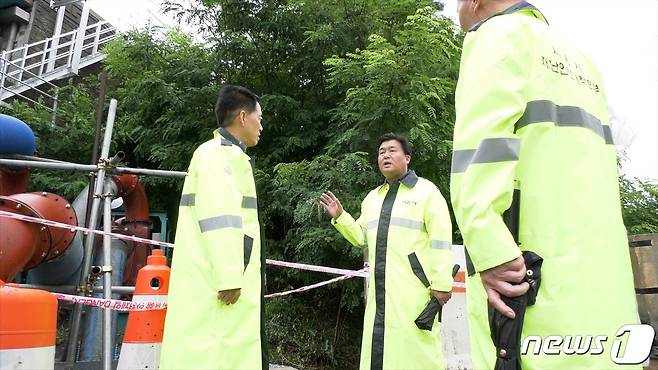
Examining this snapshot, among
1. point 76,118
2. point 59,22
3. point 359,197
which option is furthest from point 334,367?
point 59,22

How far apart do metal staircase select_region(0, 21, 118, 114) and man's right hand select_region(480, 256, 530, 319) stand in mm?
11597

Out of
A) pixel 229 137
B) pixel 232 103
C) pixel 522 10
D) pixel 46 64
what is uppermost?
pixel 46 64

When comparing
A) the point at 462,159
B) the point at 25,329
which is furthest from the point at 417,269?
the point at 25,329

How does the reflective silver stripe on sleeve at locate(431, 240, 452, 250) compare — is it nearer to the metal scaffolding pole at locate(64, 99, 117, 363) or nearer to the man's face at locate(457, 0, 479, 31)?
the man's face at locate(457, 0, 479, 31)

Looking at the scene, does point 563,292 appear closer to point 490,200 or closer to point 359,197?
point 490,200

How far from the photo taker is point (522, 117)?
1.72 metres

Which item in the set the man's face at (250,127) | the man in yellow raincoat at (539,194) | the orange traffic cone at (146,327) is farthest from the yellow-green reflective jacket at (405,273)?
the man in yellow raincoat at (539,194)

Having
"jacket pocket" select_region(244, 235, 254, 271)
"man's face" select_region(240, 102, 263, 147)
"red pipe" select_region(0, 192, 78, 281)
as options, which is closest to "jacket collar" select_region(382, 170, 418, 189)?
"man's face" select_region(240, 102, 263, 147)

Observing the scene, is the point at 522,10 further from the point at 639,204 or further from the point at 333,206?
the point at 639,204

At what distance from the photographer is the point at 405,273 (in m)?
3.58

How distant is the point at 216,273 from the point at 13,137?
3.56m

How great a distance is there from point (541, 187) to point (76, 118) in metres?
10.5

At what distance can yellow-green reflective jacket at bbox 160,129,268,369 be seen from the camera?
2826mm

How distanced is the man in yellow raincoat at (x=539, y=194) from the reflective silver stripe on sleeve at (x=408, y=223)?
1904 mm
